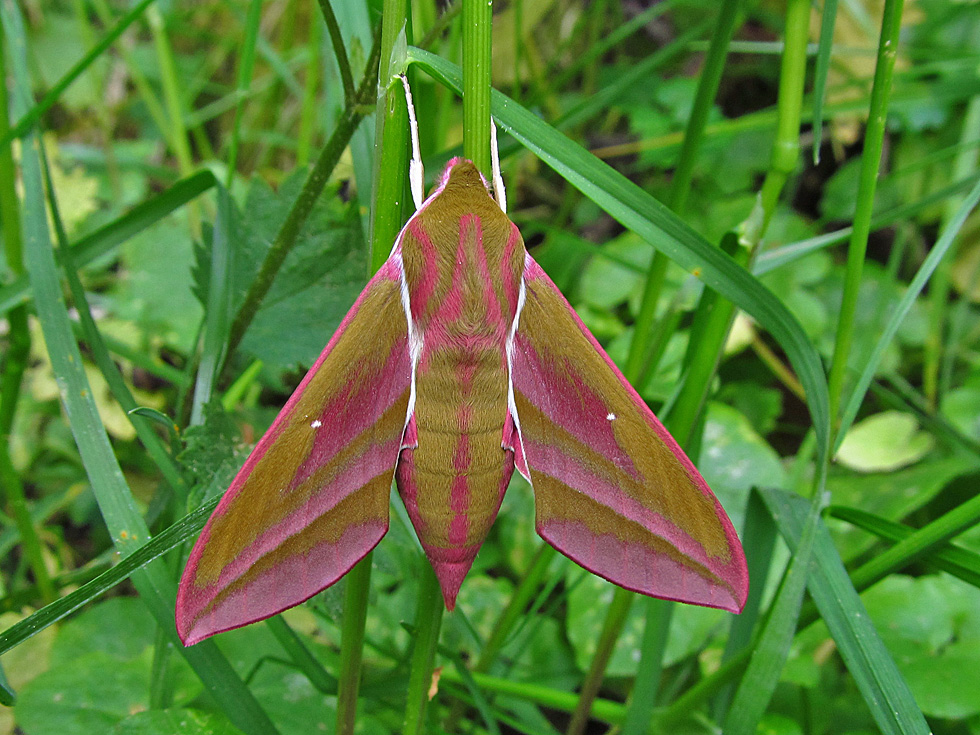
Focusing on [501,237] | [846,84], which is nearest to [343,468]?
[501,237]

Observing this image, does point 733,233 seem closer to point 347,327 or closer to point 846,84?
point 347,327

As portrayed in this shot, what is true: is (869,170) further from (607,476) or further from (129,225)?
(129,225)

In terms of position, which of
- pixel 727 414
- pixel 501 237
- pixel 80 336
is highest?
pixel 727 414

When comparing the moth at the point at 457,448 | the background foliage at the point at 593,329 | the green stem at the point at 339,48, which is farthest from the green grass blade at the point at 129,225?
the moth at the point at 457,448

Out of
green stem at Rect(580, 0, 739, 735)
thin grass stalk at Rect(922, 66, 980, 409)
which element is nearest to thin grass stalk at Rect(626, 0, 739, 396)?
green stem at Rect(580, 0, 739, 735)

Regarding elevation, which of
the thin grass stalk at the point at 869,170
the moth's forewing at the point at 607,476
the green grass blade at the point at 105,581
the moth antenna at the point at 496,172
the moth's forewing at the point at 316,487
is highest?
the thin grass stalk at the point at 869,170

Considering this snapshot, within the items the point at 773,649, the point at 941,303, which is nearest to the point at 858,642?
the point at 773,649

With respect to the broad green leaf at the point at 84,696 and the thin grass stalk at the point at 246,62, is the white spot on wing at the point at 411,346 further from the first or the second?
the broad green leaf at the point at 84,696
